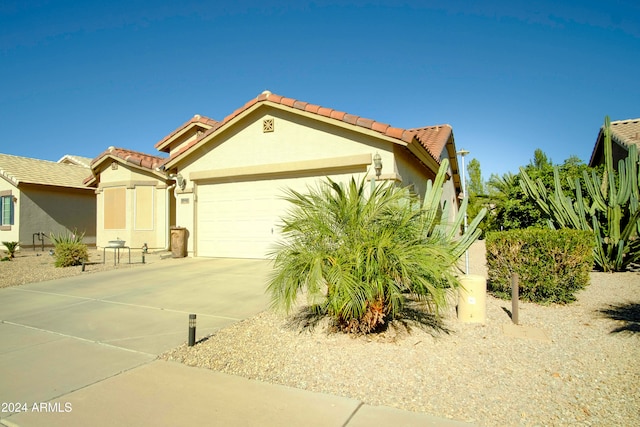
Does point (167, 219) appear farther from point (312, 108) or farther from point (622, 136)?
point (622, 136)

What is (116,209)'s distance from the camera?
17.3 m

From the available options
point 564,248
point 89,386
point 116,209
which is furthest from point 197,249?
point 564,248

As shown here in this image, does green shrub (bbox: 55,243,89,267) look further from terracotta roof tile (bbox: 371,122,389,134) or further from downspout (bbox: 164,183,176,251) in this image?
terracotta roof tile (bbox: 371,122,389,134)

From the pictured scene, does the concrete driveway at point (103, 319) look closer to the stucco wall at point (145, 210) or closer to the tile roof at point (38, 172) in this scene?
the stucco wall at point (145, 210)

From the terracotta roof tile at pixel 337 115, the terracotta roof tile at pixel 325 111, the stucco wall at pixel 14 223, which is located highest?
the terracotta roof tile at pixel 325 111

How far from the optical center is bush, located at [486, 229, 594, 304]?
6.64 meters

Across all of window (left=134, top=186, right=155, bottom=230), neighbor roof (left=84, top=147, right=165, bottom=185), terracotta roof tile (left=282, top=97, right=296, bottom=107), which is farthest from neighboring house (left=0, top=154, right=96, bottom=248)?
terracotta roof tile (left=282, top=97, right=296, bottom=107)

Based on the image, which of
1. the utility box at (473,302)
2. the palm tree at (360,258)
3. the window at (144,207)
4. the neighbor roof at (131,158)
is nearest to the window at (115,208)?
the window at (144,207)

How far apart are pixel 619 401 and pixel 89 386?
4958mm

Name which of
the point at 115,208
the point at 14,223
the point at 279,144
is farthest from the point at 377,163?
the point at 14,223

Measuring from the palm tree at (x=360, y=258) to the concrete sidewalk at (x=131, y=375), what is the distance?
1217 millimetres

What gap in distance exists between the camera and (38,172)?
20969mm

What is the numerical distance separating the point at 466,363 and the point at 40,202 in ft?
74.3

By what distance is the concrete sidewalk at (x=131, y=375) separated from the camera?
330cm
